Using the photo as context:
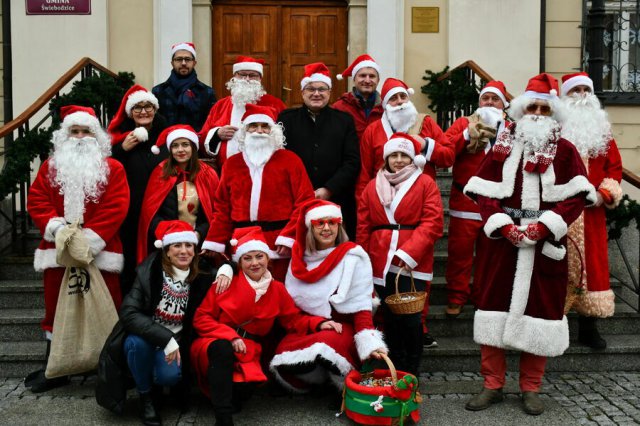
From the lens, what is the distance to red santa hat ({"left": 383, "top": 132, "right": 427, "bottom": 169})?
5.00 metres

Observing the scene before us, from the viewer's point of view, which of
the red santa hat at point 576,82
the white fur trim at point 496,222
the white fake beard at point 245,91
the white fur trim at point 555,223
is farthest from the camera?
the white fake beard at point 245,91

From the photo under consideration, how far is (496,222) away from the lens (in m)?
4.54

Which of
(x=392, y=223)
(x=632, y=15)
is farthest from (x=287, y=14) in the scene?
(x=392, y=223)

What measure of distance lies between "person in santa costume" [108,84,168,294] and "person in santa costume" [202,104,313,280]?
64cm

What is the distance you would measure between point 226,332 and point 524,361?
6.09ft

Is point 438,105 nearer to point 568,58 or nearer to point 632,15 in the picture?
point 568,58

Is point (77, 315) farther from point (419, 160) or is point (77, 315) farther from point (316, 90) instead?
point (419, 160)

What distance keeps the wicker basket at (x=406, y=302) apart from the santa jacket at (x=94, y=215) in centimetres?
191

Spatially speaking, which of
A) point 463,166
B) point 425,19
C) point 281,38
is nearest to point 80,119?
point 463,166

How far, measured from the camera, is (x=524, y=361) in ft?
15.5

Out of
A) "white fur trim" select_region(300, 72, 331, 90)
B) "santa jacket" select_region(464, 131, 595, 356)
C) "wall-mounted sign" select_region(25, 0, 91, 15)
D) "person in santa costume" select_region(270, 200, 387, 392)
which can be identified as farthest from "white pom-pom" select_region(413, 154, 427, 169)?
"wall-mounted sign" select_region(25, 0, 91, 15)

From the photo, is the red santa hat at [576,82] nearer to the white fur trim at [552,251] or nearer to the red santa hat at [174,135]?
the white fur trim at [552,251]

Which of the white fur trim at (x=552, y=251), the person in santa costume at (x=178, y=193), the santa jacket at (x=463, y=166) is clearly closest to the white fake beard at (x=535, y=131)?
the white fur trim at (x=552, y=251)

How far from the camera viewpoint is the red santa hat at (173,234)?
15.2 feet
